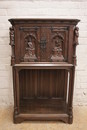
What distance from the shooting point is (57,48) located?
158 centimetres

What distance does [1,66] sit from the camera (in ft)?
6.68

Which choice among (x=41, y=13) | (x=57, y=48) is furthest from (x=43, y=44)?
(x=41, y=13)

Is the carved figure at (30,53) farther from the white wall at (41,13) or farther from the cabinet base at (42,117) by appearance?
the cabinet base at (42,117)

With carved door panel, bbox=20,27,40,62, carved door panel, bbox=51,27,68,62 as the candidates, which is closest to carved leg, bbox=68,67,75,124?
carved door panel, bbox=51,27,68,62

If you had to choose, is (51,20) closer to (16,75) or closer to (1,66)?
(16,75)

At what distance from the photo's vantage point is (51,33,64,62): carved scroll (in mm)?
1558

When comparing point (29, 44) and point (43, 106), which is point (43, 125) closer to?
point (43, 106)

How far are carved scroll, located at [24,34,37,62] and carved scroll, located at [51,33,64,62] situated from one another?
21 centimetres

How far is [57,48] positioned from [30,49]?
0.29m

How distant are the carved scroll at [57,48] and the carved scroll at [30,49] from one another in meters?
0.21

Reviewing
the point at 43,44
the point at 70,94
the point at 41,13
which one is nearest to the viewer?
the point at 43,44

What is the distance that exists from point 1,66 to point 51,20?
98 cm

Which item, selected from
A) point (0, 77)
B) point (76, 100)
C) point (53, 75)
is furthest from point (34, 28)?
point (76, 100)

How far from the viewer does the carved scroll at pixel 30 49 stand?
155cm
